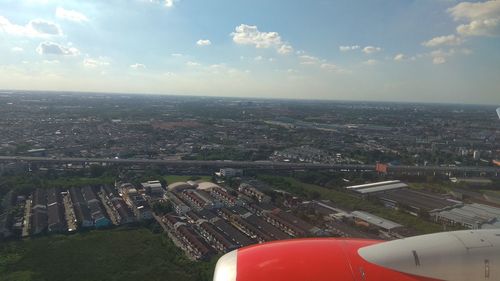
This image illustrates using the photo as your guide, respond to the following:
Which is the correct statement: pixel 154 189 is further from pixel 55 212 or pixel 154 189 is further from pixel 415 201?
pixel 415 201

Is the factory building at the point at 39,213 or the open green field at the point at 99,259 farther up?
the factory building at the point at 39,213

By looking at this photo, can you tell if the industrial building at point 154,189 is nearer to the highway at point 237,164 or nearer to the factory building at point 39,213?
the factory building at point 39,213

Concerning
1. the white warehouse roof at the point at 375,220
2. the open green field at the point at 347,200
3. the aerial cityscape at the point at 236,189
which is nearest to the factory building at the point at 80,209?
the aerial cityscape at the point at 236,189

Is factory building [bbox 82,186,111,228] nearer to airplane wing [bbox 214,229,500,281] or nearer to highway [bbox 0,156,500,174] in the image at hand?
highway [bbox 0,156,500,174]

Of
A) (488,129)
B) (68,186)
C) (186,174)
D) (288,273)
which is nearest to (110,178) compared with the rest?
(68,186)

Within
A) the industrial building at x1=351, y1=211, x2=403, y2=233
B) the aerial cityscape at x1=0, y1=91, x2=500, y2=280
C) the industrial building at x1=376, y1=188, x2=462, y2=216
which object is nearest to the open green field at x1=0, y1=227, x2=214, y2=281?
the aerial cityscape at x1=0, y1=91, x2=500, y2=280

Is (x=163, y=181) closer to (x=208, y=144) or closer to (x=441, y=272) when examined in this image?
(x=208, y=144)
